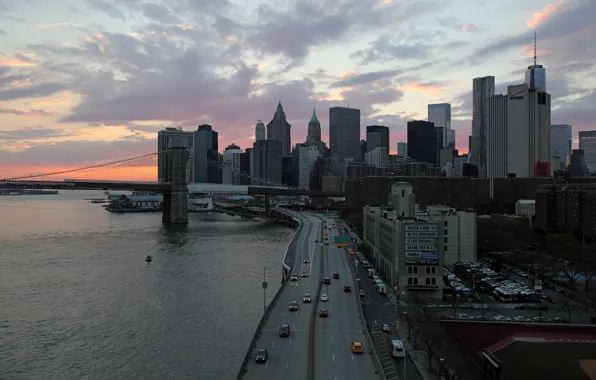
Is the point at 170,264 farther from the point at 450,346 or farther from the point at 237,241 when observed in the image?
the point at 450,346

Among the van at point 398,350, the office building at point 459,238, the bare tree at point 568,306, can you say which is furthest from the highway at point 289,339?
the bare tree at point 568,306

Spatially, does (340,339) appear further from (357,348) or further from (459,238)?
(459,238)

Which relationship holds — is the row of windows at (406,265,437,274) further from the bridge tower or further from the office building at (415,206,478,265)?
the bridge tower

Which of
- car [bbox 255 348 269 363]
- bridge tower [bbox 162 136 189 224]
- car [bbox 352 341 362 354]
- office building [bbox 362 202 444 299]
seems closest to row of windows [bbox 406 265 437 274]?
office building [bbox 362 202 444 299]

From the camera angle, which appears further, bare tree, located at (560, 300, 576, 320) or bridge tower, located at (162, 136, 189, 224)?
bridge tower, located at (162, 136, 189, 224)

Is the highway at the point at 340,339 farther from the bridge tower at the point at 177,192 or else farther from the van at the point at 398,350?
the bridge tower at the point at 177,192

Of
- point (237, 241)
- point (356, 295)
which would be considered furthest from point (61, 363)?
point (237, 241)

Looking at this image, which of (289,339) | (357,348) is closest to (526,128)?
(289,339)

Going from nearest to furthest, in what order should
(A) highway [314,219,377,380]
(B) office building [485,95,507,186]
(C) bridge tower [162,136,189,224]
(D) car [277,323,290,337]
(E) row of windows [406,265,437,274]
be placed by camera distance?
(A) highway [314,219,377,380] < (D) car [277,323,290,337] < (E) row of windows [406,265,437,274] < (C) bridge tower [162,136,189,224] < (B) office building [485,95,507,186]
